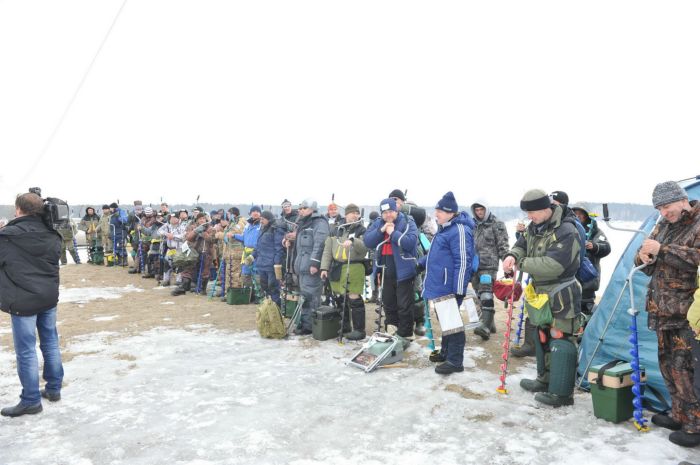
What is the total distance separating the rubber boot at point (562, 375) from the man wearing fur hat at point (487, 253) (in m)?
2.79

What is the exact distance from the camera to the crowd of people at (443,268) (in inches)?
155

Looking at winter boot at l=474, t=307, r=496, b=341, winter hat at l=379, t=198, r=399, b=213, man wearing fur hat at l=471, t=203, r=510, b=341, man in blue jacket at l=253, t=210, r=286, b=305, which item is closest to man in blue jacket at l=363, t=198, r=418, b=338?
winter hat at l=379, t=198, r=399, b=213

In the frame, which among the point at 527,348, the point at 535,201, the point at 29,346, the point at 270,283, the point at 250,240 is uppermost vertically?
the point at 535,201

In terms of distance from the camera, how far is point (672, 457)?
3.72 metres

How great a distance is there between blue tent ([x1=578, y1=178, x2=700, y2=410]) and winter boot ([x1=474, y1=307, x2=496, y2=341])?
1977mm

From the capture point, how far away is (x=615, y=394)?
4.30m

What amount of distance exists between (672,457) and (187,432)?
4.12 metres

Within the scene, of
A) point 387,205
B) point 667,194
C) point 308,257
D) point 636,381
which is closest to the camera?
point 667,194

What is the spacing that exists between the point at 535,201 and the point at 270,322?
179 inches

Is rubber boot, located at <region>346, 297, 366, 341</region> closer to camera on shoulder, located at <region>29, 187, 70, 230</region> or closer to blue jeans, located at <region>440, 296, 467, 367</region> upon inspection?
blue jeans, located at <region>440, 296, 467, 367</region>

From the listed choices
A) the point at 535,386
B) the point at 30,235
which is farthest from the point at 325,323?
the point at 30,235

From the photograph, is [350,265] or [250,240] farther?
[250,240]

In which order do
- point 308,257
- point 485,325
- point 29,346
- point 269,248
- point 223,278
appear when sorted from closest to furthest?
1. point 29,346
2. point 485,325
3. point 308,257
4. point 269,248
5. point 223,278

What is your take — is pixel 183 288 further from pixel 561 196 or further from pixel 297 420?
pixel 561 196
